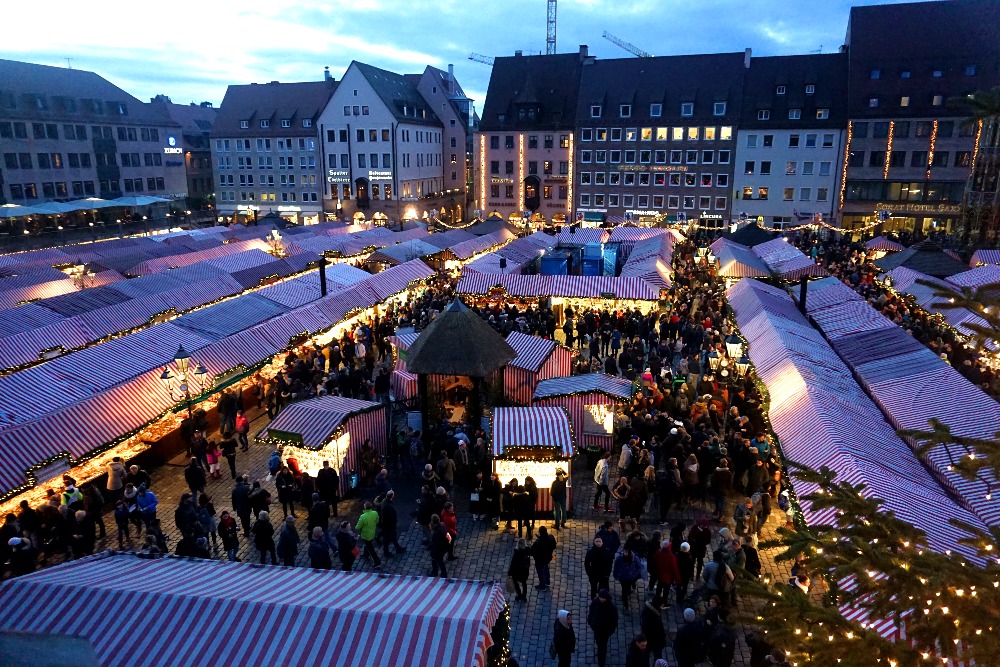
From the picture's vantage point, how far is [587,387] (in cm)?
1359

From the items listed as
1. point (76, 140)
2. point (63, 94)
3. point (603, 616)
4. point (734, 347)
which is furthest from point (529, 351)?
point (63, 94)

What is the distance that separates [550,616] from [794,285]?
19.2 metres

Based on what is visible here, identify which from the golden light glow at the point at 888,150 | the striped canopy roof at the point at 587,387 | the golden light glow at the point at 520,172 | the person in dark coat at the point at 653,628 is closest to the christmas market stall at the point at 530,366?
the striped canopy roof at the point at 587,387

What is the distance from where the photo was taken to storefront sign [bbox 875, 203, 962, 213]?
43406 mm

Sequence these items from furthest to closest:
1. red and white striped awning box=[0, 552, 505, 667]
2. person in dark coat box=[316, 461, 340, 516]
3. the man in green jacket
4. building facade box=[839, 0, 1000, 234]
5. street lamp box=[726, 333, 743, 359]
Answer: building facade box=[839, 0, 1000, 234]
street lamp box=[726, 333, 743, 359]
person in dark coat box=[316, 461, 340, 516]
the man in green jacket
red and white striped awning box=[0, 552, 505, 667]

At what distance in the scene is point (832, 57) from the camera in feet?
153

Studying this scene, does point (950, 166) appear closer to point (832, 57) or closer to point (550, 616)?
point (832, 57)

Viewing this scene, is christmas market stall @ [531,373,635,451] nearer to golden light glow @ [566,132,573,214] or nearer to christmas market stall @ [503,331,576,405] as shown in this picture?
christmas market stall @ [503,331,576,405]

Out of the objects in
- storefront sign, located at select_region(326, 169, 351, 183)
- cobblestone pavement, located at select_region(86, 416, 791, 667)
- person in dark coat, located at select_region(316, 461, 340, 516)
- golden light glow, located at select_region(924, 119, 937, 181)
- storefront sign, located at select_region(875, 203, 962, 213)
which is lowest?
cobblestone pavement, located at select_region(86, 416, 791, 667)

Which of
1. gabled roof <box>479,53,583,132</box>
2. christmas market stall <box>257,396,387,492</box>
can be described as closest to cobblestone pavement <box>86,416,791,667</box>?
christmas market stall <box>257,396,387,492</box>

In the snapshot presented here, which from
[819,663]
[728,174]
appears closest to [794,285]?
[819,663]

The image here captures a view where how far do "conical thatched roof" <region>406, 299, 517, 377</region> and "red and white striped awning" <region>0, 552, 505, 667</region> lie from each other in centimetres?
719

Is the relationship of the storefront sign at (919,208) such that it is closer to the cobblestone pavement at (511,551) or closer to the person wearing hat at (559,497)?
the cobblestone pavement at (511,551)

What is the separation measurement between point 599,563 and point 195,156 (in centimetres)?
6830
